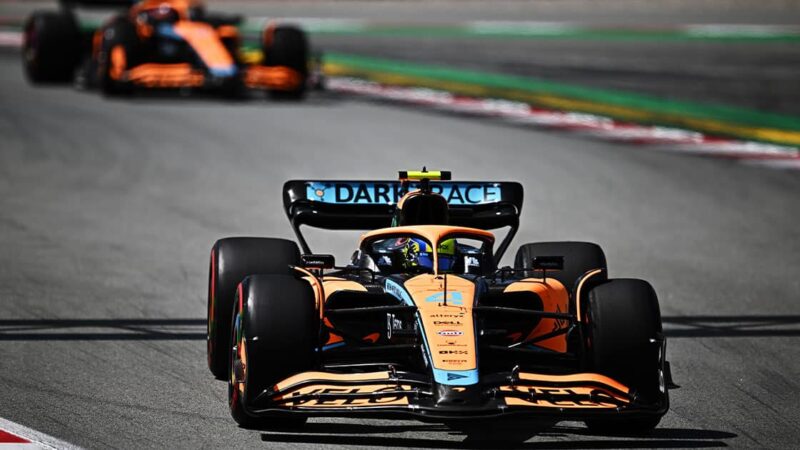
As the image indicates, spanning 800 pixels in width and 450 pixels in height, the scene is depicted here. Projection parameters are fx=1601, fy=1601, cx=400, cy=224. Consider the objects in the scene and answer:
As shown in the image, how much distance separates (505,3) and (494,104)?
72.2 ft

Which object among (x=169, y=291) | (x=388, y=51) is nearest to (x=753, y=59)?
(x=388, y=51)

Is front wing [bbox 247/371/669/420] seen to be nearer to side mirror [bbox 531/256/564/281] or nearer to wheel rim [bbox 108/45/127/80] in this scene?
side mirror [bbox 531/256/564/281]

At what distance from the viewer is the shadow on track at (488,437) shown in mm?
7840

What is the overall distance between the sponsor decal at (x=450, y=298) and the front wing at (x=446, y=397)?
1.69 ft

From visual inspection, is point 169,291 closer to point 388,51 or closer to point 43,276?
point 43,276

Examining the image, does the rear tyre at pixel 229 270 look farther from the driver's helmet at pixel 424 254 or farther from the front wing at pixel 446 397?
the front wing at pixel 446 397

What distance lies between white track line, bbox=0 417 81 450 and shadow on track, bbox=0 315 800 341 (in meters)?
2.40

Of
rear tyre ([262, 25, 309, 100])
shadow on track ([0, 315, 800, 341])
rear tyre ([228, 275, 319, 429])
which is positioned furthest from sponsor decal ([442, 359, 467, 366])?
rear tyre ([262, 25, 309, 100])

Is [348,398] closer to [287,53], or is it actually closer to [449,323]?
[449,323]

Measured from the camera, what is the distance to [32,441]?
776 centimetres

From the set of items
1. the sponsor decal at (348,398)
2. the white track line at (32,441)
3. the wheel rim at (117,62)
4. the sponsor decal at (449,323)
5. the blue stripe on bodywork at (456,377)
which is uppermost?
the sponsor decal at (449,323)

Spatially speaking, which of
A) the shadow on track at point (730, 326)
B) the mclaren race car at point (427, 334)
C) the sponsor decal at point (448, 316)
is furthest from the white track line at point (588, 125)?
the sponsor decal at point (448, 316)

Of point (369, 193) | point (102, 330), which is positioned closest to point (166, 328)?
point (102, 330)

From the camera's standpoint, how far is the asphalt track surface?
27.3 feet
